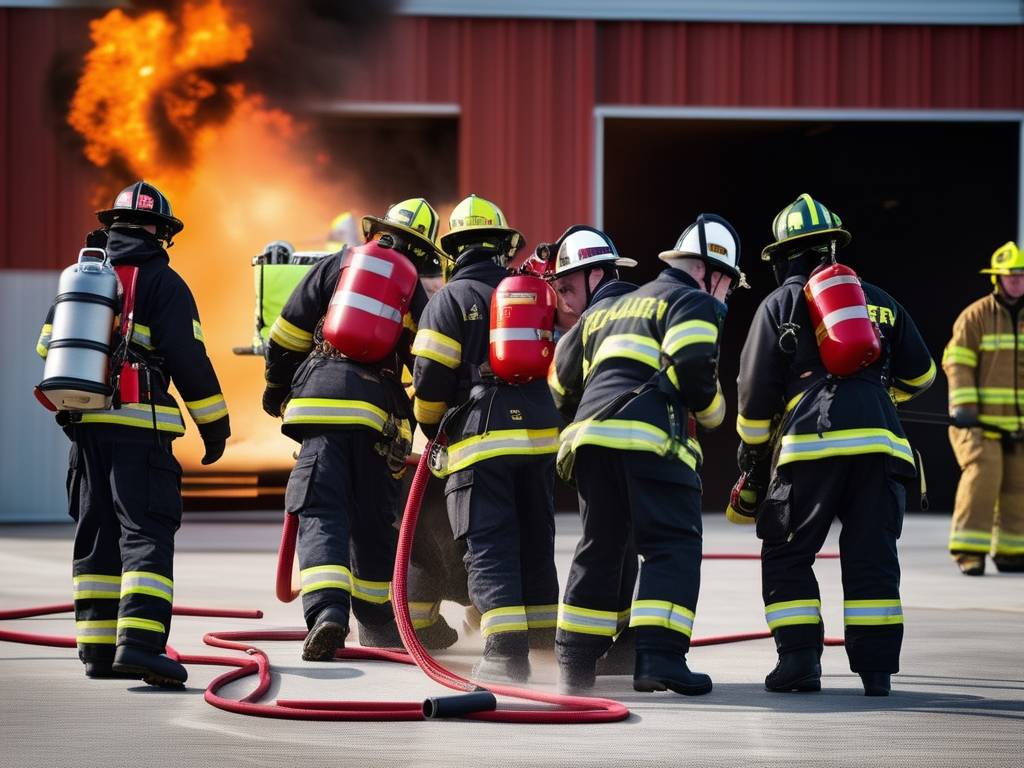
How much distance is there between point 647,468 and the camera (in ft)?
19.1

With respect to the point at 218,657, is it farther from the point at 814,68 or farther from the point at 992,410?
the point at 814,68

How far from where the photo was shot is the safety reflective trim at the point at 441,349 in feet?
21.1

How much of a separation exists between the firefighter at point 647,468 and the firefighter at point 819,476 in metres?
0.26

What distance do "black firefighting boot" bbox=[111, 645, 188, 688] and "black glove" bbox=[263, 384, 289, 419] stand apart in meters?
1.52

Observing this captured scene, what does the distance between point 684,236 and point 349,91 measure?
8.84m

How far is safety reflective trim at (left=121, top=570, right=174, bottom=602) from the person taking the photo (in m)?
5.80

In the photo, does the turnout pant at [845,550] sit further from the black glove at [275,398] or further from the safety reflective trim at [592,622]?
the black glove at [275,398]

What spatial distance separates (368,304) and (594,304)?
0.95 metres

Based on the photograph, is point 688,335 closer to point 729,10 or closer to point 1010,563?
point 1010,563

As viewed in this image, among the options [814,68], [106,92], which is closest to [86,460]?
[106,92]

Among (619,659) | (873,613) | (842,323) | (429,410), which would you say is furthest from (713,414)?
(429,410)

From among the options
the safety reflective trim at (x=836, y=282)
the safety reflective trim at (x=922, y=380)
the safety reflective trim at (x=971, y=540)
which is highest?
the safety reflective trim at (x=836, y=282)

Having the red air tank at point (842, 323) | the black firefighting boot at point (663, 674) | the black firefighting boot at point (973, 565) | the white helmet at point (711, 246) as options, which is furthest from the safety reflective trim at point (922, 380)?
the black firefighting boot at point (973, 565)

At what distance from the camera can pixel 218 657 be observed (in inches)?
251
